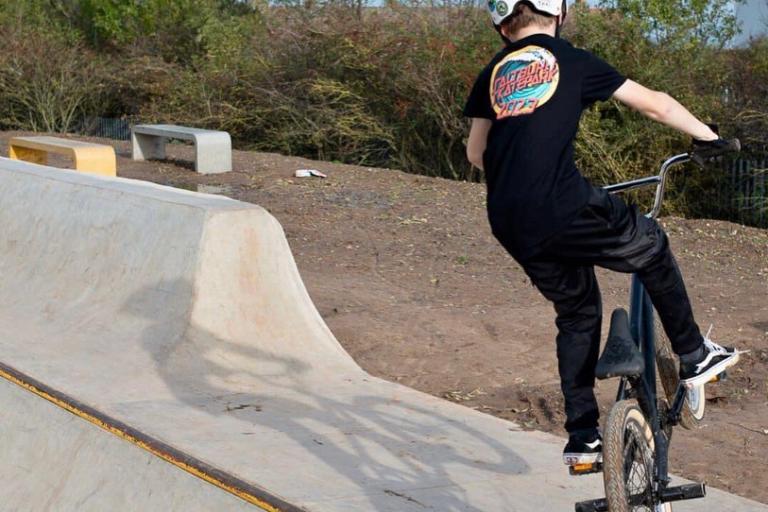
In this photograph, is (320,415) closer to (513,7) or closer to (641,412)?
(641,412)

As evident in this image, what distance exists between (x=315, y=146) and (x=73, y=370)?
549 inches

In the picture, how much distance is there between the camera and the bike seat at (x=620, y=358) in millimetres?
3949

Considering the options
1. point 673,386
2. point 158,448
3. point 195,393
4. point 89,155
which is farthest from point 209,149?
point 673,386

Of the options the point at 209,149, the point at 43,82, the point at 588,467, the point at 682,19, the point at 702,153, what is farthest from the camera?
the point at 43,82

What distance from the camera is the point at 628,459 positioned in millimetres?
4004

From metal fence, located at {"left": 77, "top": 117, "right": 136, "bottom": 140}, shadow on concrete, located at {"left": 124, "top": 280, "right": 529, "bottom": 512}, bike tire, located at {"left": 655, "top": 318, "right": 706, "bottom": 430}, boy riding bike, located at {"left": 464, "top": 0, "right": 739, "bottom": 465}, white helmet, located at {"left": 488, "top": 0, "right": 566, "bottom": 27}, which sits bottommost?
metal fence, located at {"left": 77, "top": 117, "right": 136, "bottom": 140}

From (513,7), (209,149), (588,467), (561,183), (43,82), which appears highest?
(513,7)

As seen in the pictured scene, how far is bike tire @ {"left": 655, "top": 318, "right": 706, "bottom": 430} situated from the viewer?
451cm

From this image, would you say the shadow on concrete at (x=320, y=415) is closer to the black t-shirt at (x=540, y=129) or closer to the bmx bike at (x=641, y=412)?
the bmx bike at (x=641, y=412)

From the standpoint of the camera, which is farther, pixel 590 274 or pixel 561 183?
pixel 590 274

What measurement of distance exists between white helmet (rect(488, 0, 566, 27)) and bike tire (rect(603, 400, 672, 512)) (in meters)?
1.32

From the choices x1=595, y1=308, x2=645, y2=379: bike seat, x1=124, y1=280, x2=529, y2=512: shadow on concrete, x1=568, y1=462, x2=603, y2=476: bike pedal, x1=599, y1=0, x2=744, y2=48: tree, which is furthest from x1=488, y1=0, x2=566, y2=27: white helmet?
x1=599, y1=0, x2=744, y2=48: tree

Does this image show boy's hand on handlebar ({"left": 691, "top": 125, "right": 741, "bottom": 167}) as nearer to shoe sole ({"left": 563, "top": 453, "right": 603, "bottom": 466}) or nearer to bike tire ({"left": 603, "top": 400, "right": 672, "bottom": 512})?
bike tire ({"left": 603, "top": 400, "right": 672, "bottom": 512})

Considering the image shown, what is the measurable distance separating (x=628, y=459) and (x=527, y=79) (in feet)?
4.22
